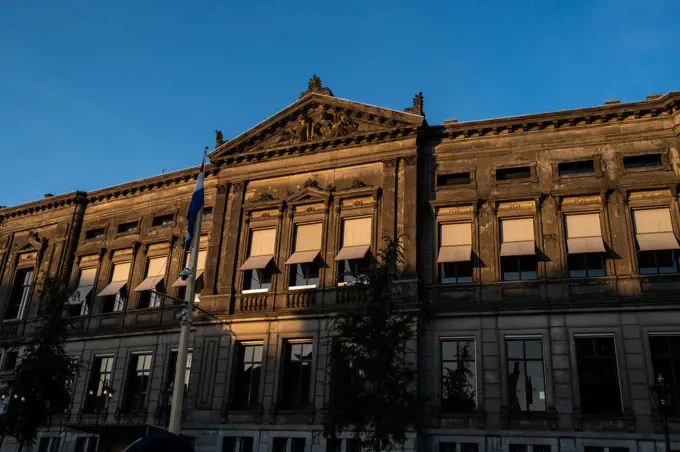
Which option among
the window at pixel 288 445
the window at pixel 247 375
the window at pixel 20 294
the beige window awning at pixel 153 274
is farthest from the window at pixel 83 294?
the window at pixel 288 445

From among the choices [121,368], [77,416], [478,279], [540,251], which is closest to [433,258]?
[478,279]

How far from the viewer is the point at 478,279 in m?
25.8

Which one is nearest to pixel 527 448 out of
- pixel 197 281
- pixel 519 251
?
pixel 519 251

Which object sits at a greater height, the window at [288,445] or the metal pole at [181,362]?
the metal pole at [181,362]

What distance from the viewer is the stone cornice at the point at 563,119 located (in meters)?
25.9

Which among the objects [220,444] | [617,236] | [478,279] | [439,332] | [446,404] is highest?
[617,236]

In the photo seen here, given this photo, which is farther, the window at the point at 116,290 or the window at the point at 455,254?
the window at the point at 116,290

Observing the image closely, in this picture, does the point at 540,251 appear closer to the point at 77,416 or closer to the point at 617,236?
the point at 617,236

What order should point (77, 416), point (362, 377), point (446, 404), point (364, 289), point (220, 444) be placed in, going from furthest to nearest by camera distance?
1. point (77, 416)
2. point (220, 444)
3. point (446, 404)
4. point (364, 289)
5. point (362, 377)

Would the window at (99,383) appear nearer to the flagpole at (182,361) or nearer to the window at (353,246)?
the flagpole at (182,361)

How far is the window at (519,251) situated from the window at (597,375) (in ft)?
11.0

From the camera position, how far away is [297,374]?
27094mm

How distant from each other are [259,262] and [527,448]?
13779 mm

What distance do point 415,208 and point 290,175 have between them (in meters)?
6.90
